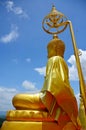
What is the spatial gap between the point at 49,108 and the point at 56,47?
3.79ft

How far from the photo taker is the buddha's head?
4.82m

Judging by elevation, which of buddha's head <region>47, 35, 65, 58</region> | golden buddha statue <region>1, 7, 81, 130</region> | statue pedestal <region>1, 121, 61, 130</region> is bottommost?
statue pedestal <region>1, 121, 61, 130</region>

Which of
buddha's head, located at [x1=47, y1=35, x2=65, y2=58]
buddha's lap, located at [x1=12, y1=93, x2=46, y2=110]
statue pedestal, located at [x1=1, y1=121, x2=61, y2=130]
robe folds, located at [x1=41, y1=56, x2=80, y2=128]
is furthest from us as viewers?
buddha's head, located at [x1=47, y1=35, x2=65, y2=58]

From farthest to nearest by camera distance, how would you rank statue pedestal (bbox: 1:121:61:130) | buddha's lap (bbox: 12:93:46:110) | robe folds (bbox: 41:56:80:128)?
buddha's lap (bbox: 12:93:46:110) < robe folds (bbox: 41:56:80:128) < statue pedestal (bbox: 1:121:61:130)

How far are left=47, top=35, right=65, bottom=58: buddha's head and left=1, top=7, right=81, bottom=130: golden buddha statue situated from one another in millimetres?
439

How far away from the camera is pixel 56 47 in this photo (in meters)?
4.82

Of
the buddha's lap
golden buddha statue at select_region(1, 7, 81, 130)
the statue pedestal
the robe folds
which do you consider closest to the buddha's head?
golden buddha statue at select_region(1, 7, 81, 130)

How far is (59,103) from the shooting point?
4156 mm

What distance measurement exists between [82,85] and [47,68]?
0.75 m

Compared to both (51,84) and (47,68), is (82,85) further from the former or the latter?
(47,68)

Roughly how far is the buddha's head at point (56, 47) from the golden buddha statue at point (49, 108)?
439mm

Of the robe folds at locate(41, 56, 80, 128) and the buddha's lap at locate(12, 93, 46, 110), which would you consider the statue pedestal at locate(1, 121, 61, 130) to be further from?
the buddha's lap at locate(12, 93, 46, 110)

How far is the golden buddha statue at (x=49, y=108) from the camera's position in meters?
4.11

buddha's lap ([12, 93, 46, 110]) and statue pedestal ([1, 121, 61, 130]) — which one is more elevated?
buddha's lap ([12, 93, 46, 110])
